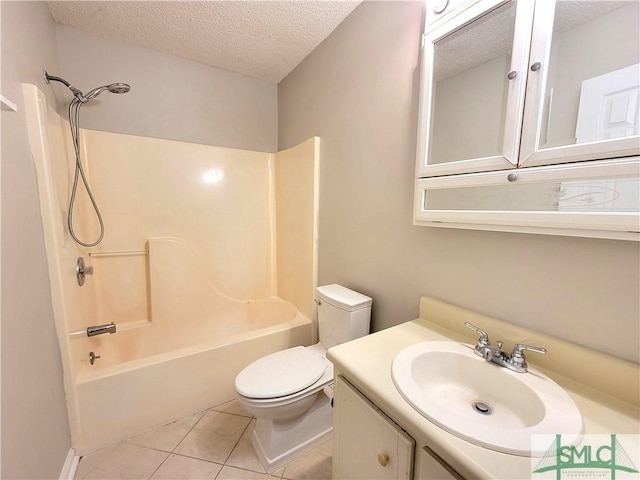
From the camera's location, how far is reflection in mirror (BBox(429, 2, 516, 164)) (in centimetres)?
85

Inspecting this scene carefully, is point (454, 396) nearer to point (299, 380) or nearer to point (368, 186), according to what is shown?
point (299, 380)

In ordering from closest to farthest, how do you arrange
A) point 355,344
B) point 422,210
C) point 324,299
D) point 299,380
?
point 355,344
point 422,210
point 299,380
point 324,299

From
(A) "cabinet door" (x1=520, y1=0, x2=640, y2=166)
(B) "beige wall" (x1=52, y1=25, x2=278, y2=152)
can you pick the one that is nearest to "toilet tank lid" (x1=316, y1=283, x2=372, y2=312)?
(A) "cabinet door" (x1=520, y1=0, x2=640, y2=166)

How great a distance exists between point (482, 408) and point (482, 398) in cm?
4

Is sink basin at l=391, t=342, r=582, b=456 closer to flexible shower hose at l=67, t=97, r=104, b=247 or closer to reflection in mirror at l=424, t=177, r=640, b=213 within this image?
reflection in mirror at l=424, t=177, r=640, b=213

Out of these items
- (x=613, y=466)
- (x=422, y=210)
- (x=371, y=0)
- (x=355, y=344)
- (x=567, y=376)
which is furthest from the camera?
(x=371, y=0)

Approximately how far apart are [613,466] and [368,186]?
4.07 ft

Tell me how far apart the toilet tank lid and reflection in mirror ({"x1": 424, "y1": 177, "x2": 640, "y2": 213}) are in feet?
2.14

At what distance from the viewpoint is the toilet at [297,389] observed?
1192 mm

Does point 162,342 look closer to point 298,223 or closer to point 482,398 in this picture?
point 298,223

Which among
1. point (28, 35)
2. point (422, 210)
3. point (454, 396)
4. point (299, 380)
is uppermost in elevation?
point (28, 35)

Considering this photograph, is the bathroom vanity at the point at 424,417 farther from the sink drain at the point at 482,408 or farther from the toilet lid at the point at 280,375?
the toilet lid at the point at 280,375

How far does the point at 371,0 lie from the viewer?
4.45 feet

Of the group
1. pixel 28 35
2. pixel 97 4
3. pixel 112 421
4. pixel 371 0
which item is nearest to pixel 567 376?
pixel 371 0
